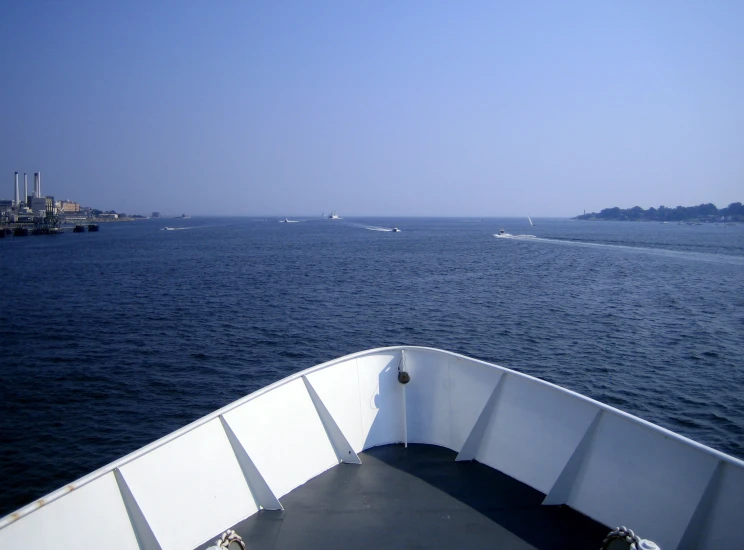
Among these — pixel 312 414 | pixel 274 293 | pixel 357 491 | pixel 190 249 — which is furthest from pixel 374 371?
pixel 190 249

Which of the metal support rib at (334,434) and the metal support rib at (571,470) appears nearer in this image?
the metal support rib at (571,470)

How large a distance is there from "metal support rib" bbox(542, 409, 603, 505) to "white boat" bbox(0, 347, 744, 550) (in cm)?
1

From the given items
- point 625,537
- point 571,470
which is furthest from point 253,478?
point 625,537

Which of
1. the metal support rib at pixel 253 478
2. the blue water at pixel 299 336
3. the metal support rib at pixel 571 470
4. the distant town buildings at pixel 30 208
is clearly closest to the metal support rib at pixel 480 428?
the metal support rib at pixel 571 470

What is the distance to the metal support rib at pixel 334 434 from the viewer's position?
5734 millimetres

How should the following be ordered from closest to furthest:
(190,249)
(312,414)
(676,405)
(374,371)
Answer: (312,414) → (374,371) → (676,405) → (190,249)

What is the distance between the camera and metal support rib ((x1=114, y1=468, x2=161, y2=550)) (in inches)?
158

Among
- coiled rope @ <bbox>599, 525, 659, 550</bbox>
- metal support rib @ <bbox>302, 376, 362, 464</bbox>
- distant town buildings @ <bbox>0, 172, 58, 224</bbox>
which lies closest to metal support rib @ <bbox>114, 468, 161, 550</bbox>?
metal support rib @ <bbox>302, 376, 362, 464</bbox>

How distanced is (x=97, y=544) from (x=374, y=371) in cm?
328

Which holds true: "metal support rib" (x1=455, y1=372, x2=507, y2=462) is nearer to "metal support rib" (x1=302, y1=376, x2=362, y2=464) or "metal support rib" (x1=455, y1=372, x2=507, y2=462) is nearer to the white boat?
the white boat

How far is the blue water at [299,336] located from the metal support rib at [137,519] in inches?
434

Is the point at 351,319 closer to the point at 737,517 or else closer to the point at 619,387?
the point at 619,387

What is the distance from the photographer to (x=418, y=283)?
4453cm

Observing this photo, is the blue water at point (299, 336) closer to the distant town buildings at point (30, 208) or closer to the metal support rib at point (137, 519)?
the metal support rib at point (137, 519)
